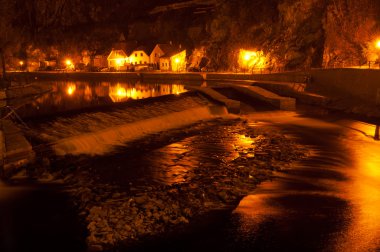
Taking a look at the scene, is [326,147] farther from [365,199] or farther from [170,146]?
[170,146]

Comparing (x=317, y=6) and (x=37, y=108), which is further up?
(x=317, y=6)

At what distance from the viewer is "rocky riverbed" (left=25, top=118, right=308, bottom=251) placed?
7.64m

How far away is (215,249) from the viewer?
698cm

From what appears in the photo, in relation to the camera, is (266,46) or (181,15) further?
(181,15)

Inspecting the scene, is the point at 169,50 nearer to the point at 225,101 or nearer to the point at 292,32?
the point at 292,32

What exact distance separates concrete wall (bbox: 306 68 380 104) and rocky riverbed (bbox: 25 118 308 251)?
8.82m

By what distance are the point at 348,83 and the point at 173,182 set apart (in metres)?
17.5

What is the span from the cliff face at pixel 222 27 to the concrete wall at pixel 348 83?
290 inches

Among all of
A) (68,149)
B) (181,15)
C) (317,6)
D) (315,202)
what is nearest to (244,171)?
(315,202)

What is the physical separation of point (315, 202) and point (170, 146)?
21.9 ft

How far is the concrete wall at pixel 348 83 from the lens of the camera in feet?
69.4

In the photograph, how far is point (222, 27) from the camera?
164 ft

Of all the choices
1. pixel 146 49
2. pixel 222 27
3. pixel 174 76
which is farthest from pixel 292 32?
pixel 146 49

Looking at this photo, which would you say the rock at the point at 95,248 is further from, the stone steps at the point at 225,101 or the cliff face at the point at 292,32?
the cliff face at the point at 292,32
